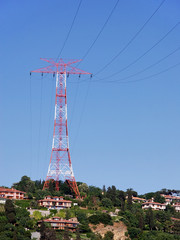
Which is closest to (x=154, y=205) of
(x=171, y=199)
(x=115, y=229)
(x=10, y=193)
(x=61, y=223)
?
(x=171, y=199)

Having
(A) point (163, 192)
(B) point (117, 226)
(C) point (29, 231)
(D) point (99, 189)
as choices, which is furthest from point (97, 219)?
(A) point (163, 192)

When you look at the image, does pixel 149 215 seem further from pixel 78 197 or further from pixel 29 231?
pixel 29 231

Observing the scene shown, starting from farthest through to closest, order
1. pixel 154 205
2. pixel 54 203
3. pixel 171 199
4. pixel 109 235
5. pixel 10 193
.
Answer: pixel 171 199
pixel 154 205
pixel 10 193
pixel 54 203
pixel 109 235

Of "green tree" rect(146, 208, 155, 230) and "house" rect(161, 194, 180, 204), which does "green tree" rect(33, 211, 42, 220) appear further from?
"house" rect(161, 194, 180, 204)

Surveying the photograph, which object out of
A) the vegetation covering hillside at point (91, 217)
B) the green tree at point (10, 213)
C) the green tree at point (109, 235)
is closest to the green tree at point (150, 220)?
the vegetation covering hillside at point (91, 217)

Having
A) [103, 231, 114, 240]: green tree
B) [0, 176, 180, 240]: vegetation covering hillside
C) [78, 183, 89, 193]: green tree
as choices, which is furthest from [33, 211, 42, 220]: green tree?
[78, 183, 89, 193]: green tree

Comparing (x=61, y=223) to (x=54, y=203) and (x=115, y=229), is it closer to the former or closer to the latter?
(x=115, y=229)
